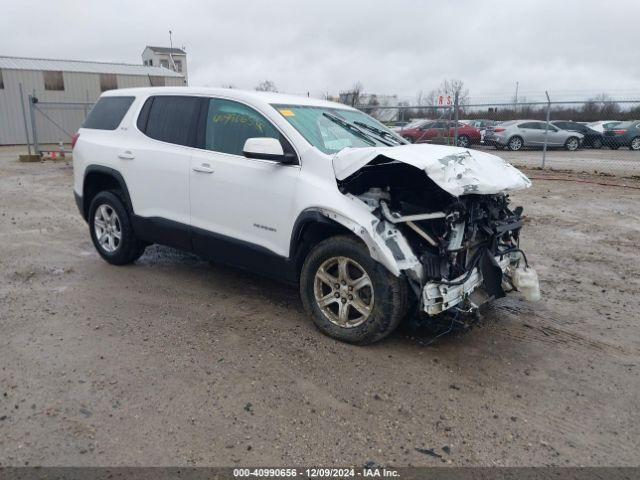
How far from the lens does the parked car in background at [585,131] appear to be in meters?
22.5

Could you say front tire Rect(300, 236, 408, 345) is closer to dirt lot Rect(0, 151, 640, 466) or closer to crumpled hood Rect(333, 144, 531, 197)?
dirt lot Rect(0, 151, 640, 466)

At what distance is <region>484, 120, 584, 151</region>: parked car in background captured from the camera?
71.8ft

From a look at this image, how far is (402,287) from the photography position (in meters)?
3.68

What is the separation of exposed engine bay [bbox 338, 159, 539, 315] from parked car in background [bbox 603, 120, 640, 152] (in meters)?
21.4

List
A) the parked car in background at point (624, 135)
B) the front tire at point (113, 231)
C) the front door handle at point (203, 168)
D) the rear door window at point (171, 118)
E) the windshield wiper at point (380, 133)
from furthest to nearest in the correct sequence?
the parked car in background at point (624, 135), the front tire at point (113, 231), the windshield wiper at point (380, 133), the rear door window at point (171, 118), the front door handle at point (203, 168)

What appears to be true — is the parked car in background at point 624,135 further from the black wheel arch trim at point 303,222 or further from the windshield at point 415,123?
the black wheel arch trim at point 303,222

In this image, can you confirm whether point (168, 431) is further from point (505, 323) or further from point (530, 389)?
point (505, 323)

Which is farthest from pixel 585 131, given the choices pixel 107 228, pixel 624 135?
pixel 107 228

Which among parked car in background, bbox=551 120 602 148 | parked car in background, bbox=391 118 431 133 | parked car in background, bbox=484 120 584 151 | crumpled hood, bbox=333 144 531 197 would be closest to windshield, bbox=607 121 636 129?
parked car in background, bbox=551 120 602 148

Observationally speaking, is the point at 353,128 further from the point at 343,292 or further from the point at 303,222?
the point at 343,292

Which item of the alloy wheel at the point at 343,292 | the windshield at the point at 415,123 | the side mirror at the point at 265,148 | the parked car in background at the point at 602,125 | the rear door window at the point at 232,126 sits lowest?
the alloy wheel at the point at 343,292

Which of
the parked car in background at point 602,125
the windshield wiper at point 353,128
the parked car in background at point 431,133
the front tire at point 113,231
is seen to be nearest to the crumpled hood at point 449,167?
the windshield wiper at point 353,128

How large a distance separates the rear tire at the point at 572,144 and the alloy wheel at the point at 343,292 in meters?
21.4

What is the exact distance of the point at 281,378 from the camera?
137 inches
